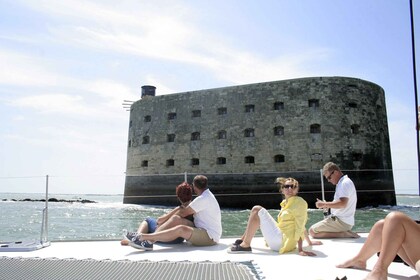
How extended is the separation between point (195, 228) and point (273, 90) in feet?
48.5

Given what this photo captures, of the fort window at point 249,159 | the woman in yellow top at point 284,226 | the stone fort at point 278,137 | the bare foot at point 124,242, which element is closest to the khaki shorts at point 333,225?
the woman in yellow top at point 284,226

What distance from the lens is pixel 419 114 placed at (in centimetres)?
198

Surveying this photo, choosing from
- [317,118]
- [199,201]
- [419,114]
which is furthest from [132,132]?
[419,114]

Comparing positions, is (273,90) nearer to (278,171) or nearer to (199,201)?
(278,171)

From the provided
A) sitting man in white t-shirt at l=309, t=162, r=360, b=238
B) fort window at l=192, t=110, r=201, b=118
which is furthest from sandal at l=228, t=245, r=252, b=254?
fort window at l=192, t=110, r=201, b=118

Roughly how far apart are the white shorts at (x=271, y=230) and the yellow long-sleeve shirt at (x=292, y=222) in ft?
0.16

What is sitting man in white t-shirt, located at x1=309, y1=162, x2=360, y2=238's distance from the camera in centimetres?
339

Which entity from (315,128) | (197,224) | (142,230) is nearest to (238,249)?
(197,224)

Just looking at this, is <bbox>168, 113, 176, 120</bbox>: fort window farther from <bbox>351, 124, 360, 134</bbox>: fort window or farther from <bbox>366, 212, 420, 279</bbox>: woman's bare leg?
<bbox>366, 212, 420, 279</bbox>: woman's bare leg

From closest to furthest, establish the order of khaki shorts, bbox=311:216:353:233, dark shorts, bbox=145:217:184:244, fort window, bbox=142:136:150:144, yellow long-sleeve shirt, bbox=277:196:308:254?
yellow long-sleeve shirt, bbox=277:196:308:254 < dark shorts, bbox=145:217:184:244 < khaki shorts, bbox=311:216:353:233 < fort window, bbox=142:136:150:144

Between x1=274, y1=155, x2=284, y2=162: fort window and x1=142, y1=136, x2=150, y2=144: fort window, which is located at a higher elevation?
x1=142, y1=136, x2=150, y2=144: fort window

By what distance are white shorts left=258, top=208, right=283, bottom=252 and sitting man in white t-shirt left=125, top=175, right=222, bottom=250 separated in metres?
0.44

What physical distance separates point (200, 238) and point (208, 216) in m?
0.20

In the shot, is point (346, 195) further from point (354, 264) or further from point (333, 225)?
point (354, 264)
